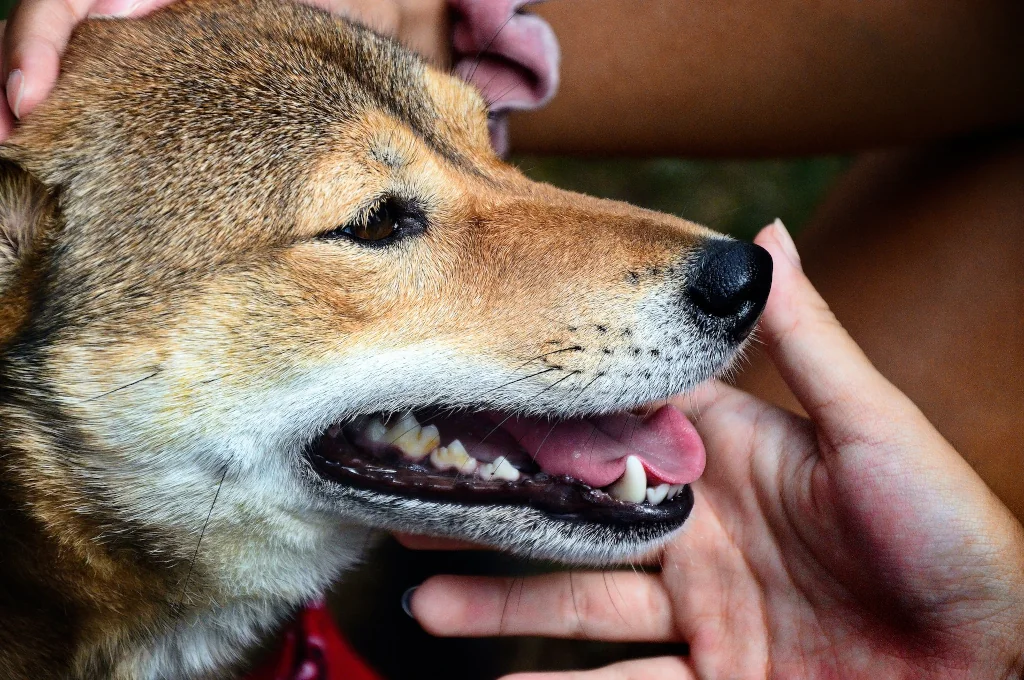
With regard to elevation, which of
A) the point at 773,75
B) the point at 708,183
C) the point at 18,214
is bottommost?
the point at 708,183

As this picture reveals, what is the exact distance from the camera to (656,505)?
2.25 metres

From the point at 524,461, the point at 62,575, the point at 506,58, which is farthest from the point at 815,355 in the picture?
the point at 62,575

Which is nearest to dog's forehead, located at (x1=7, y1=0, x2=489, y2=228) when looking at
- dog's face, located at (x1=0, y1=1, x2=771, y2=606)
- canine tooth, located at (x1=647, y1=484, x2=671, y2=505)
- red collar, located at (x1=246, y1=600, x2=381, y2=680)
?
dog's face, located at (x1=0, y1=1, x2=771, y2=606)

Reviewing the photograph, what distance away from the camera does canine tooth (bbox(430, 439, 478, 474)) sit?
2234 millimetres

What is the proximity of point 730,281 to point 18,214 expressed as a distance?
1730 millimetres

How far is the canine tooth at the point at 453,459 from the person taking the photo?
88.0 inches

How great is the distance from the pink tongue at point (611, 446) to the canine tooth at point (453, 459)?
15cm

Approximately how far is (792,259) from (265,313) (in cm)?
141

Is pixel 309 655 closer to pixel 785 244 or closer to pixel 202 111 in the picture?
pixel 202 111

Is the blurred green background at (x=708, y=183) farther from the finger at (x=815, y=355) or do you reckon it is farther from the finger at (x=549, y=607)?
the finger at (x=549, y=607)

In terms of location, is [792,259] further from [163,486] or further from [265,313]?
[163,486]

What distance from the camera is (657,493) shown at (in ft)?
7.39

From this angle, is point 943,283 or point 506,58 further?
point 506,58

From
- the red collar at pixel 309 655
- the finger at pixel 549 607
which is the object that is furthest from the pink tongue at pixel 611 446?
the red collar at pixel 309 655
